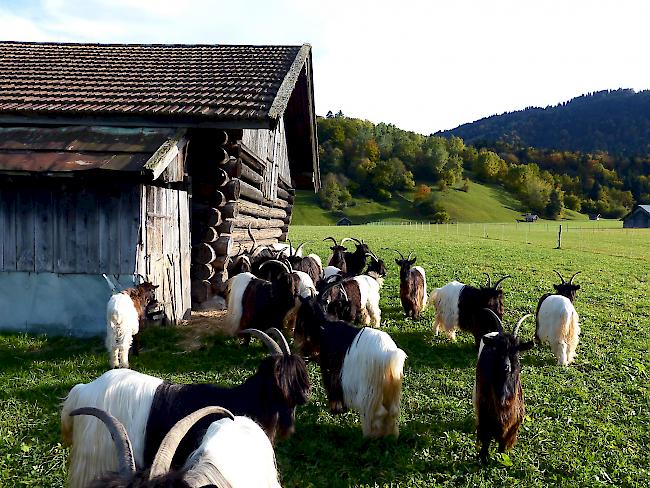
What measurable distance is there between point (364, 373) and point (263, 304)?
10.8 ft

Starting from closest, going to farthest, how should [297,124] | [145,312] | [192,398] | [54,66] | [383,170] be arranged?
1. [192,398]
2. [145,312]
3. [54,66]
4. [297,124]
5. [383,170]

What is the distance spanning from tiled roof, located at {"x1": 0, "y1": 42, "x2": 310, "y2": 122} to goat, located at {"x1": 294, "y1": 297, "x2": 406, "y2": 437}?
4.25 m

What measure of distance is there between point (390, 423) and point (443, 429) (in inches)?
26.3

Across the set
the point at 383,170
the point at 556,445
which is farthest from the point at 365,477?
the point at 383,170

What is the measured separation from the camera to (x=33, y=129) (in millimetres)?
8180

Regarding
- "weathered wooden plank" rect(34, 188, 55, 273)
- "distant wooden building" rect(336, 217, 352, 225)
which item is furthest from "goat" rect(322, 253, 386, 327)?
"distant wooden building" rect(336, 217, 352, 225)

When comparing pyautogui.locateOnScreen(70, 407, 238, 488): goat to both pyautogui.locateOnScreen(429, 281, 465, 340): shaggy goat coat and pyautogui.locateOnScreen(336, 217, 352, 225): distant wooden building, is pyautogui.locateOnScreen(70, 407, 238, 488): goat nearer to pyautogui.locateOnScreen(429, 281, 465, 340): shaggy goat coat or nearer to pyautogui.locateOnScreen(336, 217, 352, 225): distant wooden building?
pyautogui.locateOnScreen(429, 281, 465, 340): shaggy goat coat

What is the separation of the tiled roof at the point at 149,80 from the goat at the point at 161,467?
6413 mm

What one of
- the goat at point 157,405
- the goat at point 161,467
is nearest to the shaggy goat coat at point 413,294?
the goat at point 157,405

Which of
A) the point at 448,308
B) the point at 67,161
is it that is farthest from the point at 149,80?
the point at 448,308

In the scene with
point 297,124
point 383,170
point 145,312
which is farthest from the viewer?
point 383,170

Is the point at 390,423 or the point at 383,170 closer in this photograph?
the point at 390,423

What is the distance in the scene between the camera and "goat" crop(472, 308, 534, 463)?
14.8 feet

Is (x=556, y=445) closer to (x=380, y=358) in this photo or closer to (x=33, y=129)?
(x=380, y=358)
